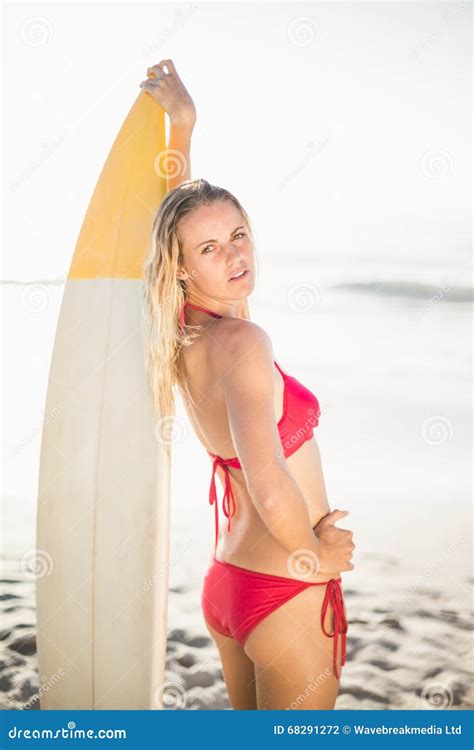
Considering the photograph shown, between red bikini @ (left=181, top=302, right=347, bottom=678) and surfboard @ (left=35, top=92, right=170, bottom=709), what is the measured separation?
453 millimetres

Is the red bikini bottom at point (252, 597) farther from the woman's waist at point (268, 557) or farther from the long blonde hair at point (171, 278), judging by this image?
the long blonde hair at point (171, 278)

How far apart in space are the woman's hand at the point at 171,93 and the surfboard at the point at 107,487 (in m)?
0.04

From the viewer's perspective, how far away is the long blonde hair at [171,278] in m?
1.57

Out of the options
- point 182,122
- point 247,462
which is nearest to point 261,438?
point 247,462

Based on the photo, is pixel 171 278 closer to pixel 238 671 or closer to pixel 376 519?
pixel 238 671

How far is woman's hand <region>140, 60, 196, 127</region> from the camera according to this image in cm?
204

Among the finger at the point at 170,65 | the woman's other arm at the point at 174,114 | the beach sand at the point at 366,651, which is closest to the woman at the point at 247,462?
the woman's other arm at the point at 174,114

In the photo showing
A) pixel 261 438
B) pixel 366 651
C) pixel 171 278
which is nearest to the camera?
pixel 261 438

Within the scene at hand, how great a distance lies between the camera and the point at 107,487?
2.02m

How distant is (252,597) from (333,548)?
7.4 inches

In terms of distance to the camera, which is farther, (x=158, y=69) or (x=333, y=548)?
(x=158, y=69)

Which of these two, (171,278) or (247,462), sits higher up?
(171,278)

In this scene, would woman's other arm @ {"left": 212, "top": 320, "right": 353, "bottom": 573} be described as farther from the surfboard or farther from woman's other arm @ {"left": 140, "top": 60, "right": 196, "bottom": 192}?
woman's other arm @ {"left": 140, "top": 60, "right": 196, "bottom": 192}

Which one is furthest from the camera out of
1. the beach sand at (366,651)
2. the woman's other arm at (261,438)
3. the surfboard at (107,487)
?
the beach sand at (366,651)
